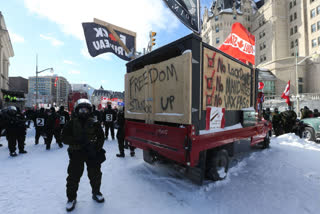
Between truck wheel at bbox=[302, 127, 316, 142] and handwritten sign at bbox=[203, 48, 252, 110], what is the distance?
6160 millimetres

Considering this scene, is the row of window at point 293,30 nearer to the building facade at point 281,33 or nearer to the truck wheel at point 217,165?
the building facade at point 281,33

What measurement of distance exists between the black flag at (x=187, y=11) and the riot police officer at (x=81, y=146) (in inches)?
153

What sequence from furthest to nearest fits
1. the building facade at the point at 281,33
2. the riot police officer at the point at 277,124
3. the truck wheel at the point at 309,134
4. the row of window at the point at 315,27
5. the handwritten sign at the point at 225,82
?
the building facade at the point at 281,33, the row of window at the point at 315,27, the riot police officer at the point at 277,124, the truck wheel at the point at 309,134, the handwritten sign at the point at 225,82

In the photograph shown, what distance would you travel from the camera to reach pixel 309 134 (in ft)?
26.8

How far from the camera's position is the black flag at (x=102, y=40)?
7520 mm

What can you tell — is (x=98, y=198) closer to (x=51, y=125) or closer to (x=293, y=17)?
(x=51, y=125)

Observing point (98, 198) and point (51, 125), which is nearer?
point (98, 198)

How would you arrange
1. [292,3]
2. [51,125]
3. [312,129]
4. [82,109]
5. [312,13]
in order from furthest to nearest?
[292,3]
[312,13]
[312,129]
[51,125]
[82,109]

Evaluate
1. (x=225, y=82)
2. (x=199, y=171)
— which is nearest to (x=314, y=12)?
(x=225, y=82)

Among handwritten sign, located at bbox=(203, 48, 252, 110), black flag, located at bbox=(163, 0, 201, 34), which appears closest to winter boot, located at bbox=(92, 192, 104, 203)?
handwritten sign, located at bbox=(203, 48, 252, 110)

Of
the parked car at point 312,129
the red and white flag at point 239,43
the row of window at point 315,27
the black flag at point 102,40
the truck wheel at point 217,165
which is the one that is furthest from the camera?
the row of window at point 315,27

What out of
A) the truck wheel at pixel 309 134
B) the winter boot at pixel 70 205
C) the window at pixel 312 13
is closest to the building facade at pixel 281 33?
the window at pixel 312 13

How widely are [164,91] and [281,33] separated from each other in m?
53.6

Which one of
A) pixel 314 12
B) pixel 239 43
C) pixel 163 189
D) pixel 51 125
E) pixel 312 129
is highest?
pixel 314 12
